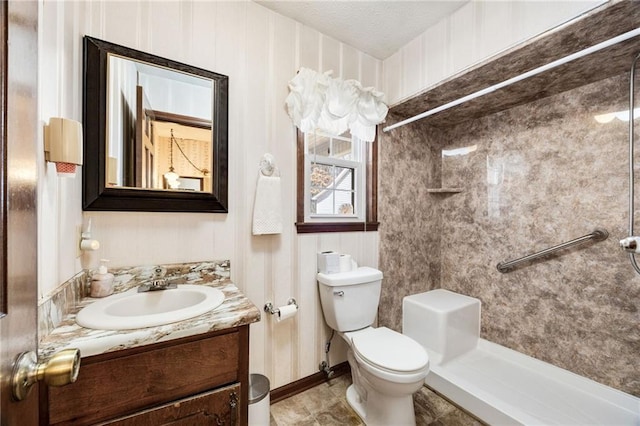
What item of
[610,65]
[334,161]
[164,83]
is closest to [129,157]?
[164,83]

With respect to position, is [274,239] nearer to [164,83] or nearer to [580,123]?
[164,83]

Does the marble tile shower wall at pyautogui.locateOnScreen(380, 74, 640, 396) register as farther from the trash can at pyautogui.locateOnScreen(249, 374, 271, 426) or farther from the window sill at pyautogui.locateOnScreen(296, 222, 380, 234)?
the trash can at pyautogui.locateOnScreen(249, 374, 271, 426)

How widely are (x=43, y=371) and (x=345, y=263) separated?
→ 1.51 metres

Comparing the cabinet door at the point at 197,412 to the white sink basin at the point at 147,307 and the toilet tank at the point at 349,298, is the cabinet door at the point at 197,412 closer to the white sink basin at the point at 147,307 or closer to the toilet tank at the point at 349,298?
the white sink basin at the point at 147,307


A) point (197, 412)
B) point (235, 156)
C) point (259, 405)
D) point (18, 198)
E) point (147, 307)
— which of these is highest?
point (235, 156)

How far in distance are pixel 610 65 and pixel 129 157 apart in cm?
260

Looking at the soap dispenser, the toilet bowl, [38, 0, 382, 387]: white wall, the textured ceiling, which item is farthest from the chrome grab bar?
the soap dispenser

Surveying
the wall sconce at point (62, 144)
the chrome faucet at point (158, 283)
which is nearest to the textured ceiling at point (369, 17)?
the wall sconce at point (62, 144)

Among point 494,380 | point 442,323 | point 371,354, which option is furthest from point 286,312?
point 494,380

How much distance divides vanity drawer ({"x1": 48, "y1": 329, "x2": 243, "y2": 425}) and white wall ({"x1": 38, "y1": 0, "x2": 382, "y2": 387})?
316 millimetres

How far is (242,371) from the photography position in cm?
96

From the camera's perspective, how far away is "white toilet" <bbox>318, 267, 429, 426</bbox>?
4.21ft

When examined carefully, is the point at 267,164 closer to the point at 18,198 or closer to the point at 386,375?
the point at 18,198

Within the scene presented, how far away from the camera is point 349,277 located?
5.43 ft
